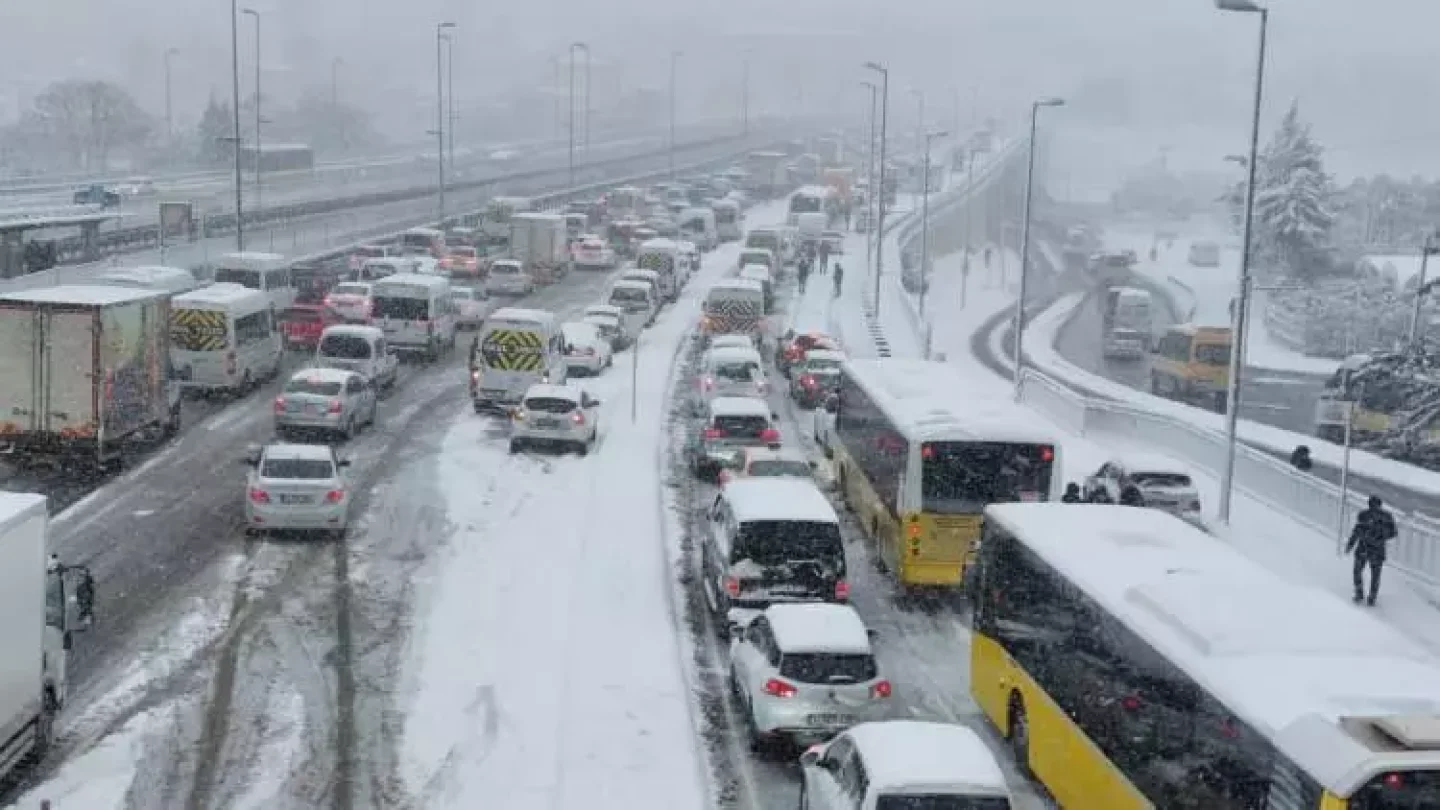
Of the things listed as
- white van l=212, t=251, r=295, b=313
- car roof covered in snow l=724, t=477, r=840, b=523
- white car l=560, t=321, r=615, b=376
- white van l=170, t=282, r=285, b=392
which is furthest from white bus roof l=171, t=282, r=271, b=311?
car roof covered in snow l=724, t=477, r=840, b=523

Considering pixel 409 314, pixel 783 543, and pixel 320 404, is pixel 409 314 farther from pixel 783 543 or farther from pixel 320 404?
pixel 783 543

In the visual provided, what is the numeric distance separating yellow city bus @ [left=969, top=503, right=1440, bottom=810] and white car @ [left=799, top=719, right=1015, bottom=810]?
1205mm

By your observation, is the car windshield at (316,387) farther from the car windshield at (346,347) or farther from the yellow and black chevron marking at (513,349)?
the yellow and black chevron marking at (513,349)

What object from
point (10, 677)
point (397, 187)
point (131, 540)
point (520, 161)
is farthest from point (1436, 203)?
point (10, 677)

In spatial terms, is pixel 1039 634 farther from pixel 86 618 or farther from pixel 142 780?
pixel 86 618

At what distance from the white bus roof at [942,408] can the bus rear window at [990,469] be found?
0.12m

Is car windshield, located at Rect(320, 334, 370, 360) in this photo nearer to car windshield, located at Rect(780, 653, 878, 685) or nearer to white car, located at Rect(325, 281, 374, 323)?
white car, located at Rect(325, 281, 374, 323)

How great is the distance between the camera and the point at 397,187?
115875mm

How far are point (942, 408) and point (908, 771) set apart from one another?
12.2 m

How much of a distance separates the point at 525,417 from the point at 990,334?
5173cm

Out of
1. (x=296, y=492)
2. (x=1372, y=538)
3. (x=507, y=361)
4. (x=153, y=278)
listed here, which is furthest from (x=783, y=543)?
(x=153, y=278)

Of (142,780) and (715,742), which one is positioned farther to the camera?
(715,742)

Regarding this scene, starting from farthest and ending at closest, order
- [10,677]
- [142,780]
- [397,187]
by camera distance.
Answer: [397,187] → [142,780] → [10,677]

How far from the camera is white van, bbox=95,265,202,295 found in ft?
A: 163
